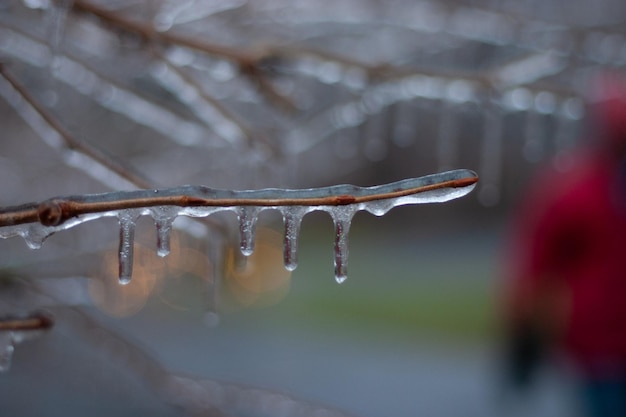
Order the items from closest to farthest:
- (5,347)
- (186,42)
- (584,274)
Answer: (5,347) < (186,42) < (584,274)

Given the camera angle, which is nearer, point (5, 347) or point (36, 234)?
point (36, 234)

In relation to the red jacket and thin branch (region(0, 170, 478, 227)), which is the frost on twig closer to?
thin branch (region(0, 170, 478, 227))

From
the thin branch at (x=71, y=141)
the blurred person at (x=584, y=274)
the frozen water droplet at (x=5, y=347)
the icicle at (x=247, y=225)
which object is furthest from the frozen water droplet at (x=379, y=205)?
the blurred person at (x=584, y=274)

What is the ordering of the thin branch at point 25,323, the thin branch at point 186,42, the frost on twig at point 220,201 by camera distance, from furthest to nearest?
the thin branch at point 186,42
the thin branch at point 25,323
the frost on twig at point 220,201

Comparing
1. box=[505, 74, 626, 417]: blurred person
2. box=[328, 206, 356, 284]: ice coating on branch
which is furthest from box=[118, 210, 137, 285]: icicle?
box=[505, 74, 626, 417]: blurred person

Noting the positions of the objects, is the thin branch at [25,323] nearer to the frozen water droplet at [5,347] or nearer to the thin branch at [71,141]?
the frozen water droplet at [5,347]

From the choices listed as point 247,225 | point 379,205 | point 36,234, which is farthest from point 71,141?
point 379,205

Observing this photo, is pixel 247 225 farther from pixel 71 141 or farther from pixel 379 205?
pixel 71 141
